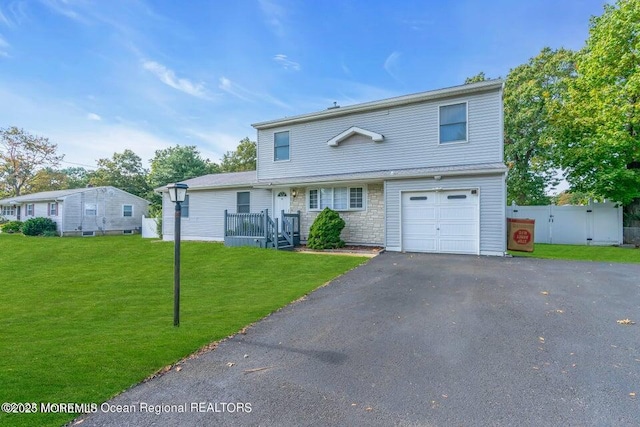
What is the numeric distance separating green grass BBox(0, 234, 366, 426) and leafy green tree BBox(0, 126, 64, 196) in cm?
2951

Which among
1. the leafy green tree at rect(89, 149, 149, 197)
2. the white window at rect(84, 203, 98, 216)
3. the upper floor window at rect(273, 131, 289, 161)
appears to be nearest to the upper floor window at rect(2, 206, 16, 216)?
the leafy green tree at rect(89, 149, 149, 197)

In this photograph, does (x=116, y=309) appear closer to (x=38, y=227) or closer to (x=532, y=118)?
(x=532, y=118)

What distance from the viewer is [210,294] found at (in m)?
6.89

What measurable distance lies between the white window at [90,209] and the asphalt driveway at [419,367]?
25732 mm

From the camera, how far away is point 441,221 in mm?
10711

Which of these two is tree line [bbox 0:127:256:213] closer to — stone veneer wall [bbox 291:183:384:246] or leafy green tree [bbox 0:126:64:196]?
leafy green tree [bbox 0:126:64:196]

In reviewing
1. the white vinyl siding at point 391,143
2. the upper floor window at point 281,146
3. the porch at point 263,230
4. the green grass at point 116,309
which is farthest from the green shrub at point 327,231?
the upper floor window at point 281,146

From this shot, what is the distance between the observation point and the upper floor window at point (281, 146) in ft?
47.5

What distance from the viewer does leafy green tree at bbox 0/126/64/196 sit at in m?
32.6

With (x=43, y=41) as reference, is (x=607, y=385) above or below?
below

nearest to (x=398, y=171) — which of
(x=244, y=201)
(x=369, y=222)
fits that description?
(x=369, y=222)

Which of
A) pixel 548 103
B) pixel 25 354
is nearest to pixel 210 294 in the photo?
pixel 25 354

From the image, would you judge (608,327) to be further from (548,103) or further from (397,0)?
(548,103)

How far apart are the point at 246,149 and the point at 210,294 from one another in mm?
30970
